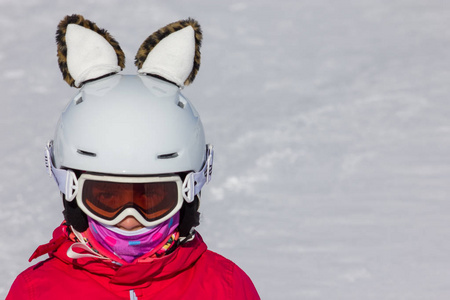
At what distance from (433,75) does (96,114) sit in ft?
12.0

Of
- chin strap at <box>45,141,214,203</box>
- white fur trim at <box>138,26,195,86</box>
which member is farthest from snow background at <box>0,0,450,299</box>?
white fur trim at <box>138,26,195,86</box>

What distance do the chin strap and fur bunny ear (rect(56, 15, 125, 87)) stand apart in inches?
10.7

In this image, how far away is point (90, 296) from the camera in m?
3.57

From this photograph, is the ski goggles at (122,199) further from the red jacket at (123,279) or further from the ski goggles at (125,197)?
the red jacket at (123,279)

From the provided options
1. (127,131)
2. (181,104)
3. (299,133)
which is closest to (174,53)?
(181,104)

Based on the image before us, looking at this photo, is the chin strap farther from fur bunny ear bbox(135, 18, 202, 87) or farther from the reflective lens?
fur bunny ear bbox(135, 18, 202, 87)

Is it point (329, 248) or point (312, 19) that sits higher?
point (312, 19)

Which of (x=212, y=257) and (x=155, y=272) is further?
(x=212, y=257)

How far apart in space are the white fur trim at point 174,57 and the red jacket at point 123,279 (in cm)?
59

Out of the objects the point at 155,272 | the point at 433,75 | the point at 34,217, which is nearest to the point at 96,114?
the point at 155,272

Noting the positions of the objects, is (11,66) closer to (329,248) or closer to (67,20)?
(329,248)

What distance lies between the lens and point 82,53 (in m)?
3.76

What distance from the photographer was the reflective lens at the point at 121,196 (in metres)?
3.54

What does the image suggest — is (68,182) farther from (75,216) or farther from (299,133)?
(299,133)
